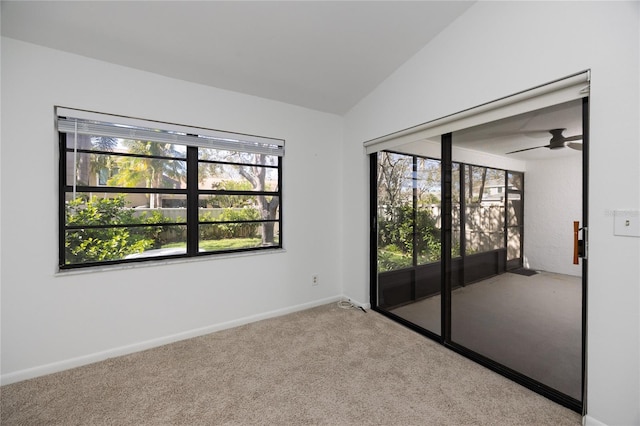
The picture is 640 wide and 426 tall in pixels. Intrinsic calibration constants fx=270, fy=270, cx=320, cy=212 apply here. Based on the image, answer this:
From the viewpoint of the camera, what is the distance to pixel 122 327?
91.1 inches

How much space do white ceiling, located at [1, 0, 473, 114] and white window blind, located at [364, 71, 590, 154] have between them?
74cm

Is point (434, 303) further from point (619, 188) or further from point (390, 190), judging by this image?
point (619, 188)

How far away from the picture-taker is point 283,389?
1.88 meters

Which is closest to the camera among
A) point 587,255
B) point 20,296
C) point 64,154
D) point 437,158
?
point 587,255

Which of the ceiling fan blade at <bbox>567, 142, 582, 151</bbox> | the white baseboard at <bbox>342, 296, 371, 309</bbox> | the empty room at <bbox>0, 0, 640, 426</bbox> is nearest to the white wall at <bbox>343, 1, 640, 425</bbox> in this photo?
Answer: the empty room at <bbox>0, 0, 640, 426</bbox>

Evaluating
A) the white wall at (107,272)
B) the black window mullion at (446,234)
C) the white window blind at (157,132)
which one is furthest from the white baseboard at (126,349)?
the white window blind at (157,132)

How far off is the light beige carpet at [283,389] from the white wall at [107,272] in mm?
235

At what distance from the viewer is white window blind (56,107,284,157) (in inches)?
83.7

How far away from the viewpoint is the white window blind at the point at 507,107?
1.60m

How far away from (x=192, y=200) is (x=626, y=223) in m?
3.13

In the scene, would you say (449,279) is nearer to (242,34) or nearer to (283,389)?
(283,389)

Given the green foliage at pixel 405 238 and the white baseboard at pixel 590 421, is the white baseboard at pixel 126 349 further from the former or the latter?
the white baseboard at pixel 590 421

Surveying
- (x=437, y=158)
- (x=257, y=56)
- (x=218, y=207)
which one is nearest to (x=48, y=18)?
(x=257, y=56)

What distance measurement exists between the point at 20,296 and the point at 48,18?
6.42 ft
